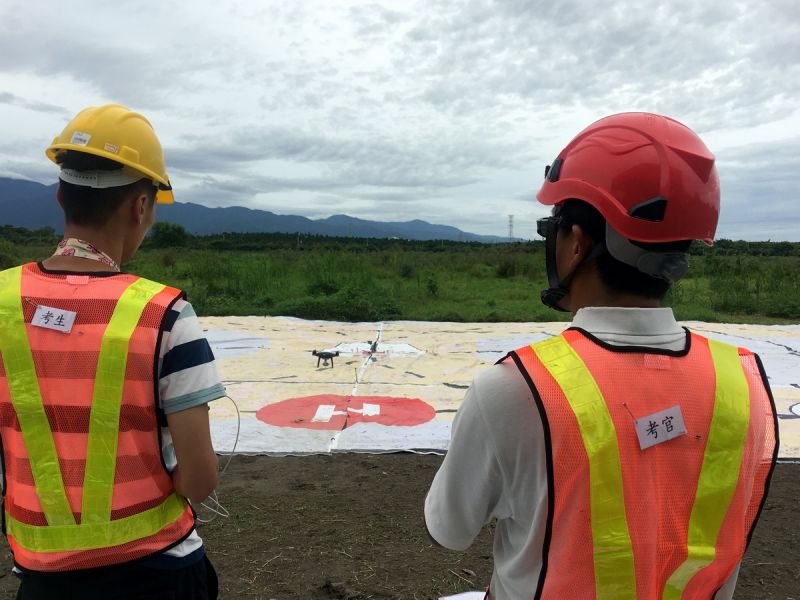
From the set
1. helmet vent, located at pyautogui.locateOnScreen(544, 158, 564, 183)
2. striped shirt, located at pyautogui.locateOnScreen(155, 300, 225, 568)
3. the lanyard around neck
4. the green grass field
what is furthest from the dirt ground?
the green grass field

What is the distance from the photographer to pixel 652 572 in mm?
794

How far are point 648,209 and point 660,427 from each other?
1.07 ft

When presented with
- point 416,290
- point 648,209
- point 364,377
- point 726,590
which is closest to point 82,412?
point 648,209

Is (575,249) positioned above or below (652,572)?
above

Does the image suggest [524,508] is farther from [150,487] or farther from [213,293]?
[213,293]

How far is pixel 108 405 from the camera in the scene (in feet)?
3.50

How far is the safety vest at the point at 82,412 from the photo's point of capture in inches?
41.8

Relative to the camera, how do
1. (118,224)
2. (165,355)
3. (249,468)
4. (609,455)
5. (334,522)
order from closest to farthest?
(609,455) < (165,355) < (118,224) < (334,522) < (249,468)

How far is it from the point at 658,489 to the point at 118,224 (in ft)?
3.74

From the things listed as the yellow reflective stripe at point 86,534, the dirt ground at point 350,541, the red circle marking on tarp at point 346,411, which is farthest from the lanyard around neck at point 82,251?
the red circle marking on tarp at point 346,411

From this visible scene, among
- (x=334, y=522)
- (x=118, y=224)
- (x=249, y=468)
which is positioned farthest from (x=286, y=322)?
(x=118, y=224)

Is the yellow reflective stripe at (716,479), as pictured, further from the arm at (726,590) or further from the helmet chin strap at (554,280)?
the helmet chin strap at (554,280)

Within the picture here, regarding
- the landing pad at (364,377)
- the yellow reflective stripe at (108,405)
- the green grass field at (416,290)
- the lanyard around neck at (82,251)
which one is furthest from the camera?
the green grass field at (416,290)

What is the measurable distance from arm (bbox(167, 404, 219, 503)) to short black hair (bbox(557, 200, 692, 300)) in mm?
797
